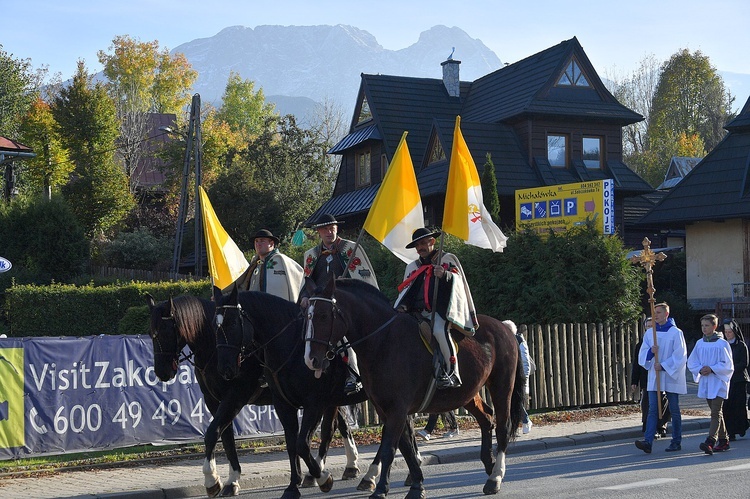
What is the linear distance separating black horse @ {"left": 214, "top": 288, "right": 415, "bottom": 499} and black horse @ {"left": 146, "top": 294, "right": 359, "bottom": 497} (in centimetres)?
41

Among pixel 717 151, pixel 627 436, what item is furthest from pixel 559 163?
pixel 627 436

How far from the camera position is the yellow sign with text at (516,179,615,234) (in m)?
23.0

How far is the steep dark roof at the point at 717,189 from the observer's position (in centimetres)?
3350

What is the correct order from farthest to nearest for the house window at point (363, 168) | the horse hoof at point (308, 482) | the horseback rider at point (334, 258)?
the house window at point (363, 168)
the horseback rider at point (334, 258)
the horse hoof at point (308, 482)

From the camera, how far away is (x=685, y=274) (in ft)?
127

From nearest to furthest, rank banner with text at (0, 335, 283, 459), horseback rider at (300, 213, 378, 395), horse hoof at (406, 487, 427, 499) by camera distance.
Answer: horse hoof at (406, 487, 427, 499) → horseback rider at (300, 213, 378, 395) → banner with text at (0, 335, 283, 459)

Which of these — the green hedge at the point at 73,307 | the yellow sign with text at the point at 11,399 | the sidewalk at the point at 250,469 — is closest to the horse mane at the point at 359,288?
the sidewalk at the point at 250,469

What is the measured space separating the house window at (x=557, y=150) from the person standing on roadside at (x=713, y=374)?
25748 millimetres

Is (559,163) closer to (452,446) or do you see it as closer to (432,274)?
(452,446)

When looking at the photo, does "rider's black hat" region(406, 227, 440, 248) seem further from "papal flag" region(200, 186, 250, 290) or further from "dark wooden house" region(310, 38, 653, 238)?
"dark wooden house" region(310, 38, 653, 238)

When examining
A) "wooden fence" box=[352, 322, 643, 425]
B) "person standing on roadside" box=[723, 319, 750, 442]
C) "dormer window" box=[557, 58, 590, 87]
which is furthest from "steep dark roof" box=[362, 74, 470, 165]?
"person standing on roadside" box=[723, 319, 750, 442]

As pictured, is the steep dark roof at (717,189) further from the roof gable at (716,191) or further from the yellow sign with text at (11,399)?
the yellow sign with text at (11,399)

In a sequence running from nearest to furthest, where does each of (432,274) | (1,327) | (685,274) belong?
(432,274) → (1,327) → (685,274)

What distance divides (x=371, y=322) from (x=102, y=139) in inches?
1687
